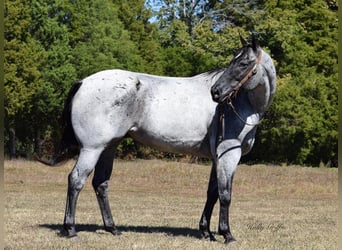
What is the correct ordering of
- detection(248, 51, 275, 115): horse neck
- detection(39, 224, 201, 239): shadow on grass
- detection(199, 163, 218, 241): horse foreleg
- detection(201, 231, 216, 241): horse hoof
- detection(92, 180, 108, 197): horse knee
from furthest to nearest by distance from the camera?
1. detection(39, 224, 201, 239): shadow on grass
2. detection(92, 180, 108, 197): horse knee
3. detection(199, 163, 218, 241): horse foreleg
4. detection(201, 231, 216, 241): horse hoof
5. detection(248, 51, 275, 115): horse neck

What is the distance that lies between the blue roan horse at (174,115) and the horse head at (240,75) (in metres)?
0.01

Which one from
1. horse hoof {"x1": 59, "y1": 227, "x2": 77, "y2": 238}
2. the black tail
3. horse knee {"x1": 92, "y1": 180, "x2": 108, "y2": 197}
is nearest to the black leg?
horse knee {"x1": 92, "y1": 180, "x2": 108, "y2": 197}

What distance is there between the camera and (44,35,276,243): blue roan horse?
813 centimetres

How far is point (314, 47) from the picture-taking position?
35750 mm

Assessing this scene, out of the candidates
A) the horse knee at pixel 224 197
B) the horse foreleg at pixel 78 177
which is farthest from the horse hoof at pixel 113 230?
the horse knee at pixel 224 197

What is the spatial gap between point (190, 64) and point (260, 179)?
14345mm

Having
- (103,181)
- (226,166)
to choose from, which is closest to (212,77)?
(226,166)

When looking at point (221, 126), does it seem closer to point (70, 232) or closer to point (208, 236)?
point (208, 236)

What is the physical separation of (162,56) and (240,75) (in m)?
28.7

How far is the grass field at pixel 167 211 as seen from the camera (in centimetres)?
817

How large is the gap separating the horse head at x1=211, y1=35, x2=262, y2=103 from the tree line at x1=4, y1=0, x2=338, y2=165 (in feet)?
67.7

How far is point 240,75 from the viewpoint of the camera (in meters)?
7.93

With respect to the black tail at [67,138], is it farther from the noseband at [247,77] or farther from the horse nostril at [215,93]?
the noseband at [247,77]

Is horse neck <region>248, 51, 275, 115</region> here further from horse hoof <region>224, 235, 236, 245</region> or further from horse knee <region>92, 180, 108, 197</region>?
horse knee <region>92, 180, 108, 197</region>
